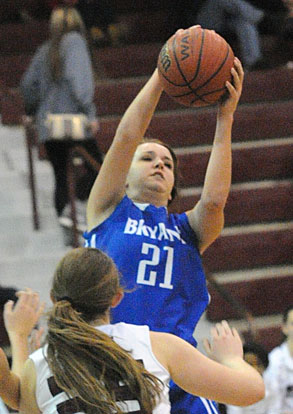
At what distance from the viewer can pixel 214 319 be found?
543 cm

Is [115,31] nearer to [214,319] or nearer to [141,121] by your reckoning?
[214,319]

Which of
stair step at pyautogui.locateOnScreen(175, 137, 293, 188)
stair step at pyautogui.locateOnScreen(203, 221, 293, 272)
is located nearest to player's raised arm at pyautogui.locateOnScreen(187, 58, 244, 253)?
stair step at pyautogui.locateOnScreen(203, 221, 293, 272)

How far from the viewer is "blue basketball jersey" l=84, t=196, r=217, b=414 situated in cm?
268

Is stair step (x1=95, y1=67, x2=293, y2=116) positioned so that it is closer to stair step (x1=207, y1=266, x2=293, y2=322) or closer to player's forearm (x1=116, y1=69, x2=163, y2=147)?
stair step (x1=207, y1=266, x2=293, y2=322)

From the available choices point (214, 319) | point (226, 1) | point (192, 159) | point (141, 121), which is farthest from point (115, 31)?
point (141, 121)

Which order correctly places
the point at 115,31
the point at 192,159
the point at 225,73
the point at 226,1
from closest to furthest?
the point at 225,73, the point at 192,159, the point at 226,1, the point at 115,31

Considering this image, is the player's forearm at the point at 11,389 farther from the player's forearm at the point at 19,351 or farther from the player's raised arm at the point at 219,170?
the player's raised arm at the point at 219,170

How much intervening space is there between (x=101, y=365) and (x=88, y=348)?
0.05 m

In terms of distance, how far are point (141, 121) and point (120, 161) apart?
149 mm

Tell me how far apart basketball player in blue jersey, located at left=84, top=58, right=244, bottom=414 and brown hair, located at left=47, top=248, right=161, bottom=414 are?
1.90 ft

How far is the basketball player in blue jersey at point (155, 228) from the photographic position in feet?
8.86

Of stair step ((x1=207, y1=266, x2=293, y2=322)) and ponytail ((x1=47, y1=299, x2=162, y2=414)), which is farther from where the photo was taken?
stair step ((x1=207, y1=266, x2=293, y2=322))

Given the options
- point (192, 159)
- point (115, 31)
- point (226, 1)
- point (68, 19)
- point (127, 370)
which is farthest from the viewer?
point (115, 31)

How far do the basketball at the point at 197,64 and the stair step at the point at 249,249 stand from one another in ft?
10.2
